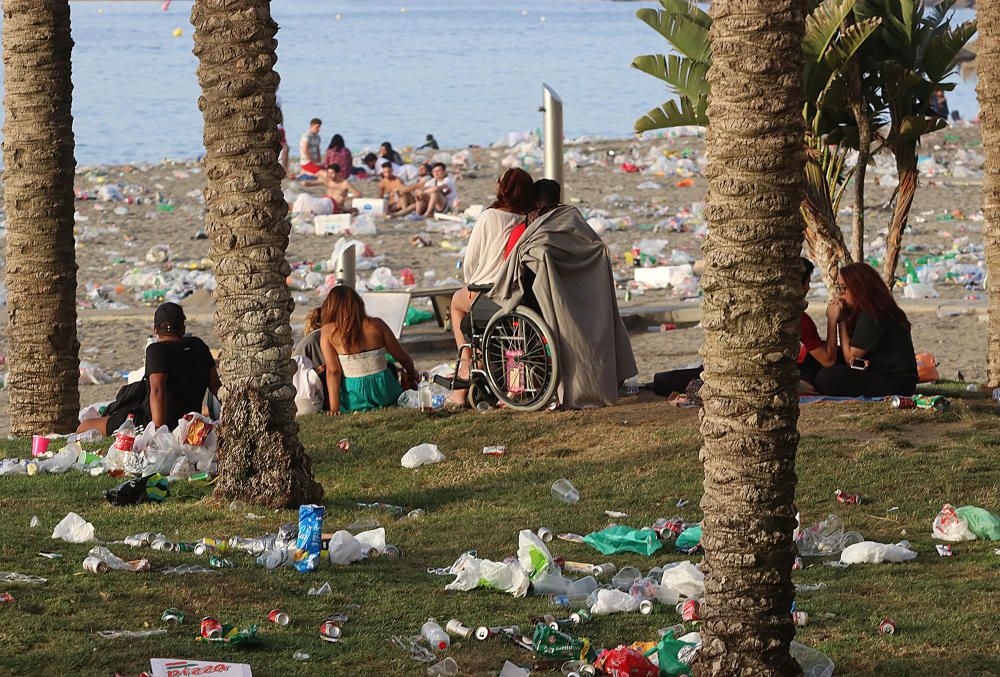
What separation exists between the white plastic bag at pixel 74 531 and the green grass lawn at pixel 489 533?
7 centimetres

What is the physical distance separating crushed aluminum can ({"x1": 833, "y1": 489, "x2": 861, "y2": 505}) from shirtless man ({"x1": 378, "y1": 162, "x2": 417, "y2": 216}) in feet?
49.0

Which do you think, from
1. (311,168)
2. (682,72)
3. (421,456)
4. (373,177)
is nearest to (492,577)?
(421,456)

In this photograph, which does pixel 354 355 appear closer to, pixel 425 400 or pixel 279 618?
pixel 425 400

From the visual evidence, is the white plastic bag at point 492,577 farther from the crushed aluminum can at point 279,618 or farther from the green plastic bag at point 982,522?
the green plastic bag at point 982,522

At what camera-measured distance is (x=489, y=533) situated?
6328 mm

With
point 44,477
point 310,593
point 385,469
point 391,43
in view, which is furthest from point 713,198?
point 391,43

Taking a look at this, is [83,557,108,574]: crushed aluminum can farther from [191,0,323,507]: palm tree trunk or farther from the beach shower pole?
the beach shower pole

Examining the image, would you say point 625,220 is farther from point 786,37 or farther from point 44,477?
point 786,37

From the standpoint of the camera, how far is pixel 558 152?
1136cm

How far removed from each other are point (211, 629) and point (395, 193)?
17.2 m

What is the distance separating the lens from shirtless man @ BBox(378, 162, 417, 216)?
21250 millimetres

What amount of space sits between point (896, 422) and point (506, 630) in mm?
3822

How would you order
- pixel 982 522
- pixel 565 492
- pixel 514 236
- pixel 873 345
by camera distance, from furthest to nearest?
1. pixel 514 236
2. pixel 873 345
3. pixel 565 492
4. pixel 982 522

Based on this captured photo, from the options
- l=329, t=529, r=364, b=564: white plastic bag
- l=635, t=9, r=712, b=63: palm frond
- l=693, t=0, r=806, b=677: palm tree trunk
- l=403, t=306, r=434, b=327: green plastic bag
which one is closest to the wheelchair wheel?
l=329, t=529, r=364, b=564: white plastic bag
